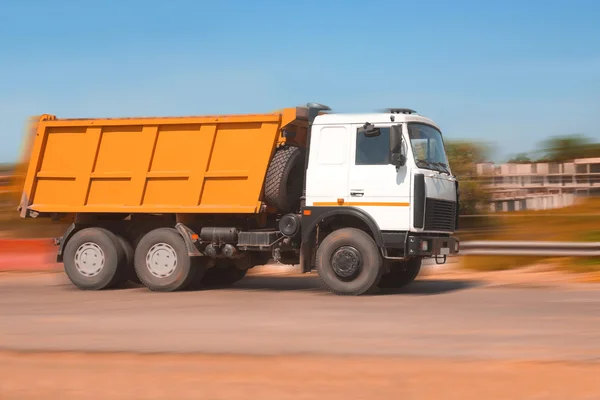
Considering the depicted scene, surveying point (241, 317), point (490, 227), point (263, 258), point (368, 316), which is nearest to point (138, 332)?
point (241, 317)

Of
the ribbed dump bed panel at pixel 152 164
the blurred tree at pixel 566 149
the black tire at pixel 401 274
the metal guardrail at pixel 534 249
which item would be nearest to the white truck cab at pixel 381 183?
the ribbed dump bed panel at pixel 152 164

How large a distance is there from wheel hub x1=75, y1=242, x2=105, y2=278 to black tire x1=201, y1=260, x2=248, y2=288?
6.94 ft

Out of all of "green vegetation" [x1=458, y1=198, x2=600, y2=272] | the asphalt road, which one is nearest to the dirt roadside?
the asphalt road

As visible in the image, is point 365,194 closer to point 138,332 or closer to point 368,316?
point 368,316

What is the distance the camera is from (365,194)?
48.2ft

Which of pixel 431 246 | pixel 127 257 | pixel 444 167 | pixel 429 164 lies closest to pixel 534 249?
pixel 444 167

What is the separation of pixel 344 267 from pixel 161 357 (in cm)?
667

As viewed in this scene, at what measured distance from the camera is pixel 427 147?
49.4 ft

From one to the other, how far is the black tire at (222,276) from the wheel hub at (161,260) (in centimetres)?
164

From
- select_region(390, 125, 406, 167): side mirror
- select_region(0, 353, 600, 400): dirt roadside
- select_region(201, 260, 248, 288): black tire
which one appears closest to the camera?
select_region(0, 353, 600, 400): dirt roadside

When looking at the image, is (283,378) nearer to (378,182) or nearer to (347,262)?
(347,262)

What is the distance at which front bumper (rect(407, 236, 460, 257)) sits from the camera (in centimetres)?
1446

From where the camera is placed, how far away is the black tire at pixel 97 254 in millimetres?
16359

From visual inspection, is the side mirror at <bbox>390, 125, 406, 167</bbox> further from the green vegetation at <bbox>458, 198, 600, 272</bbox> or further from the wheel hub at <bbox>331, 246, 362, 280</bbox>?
the green vegetation at <bbox>458, 198, 600, 272</bbox>
